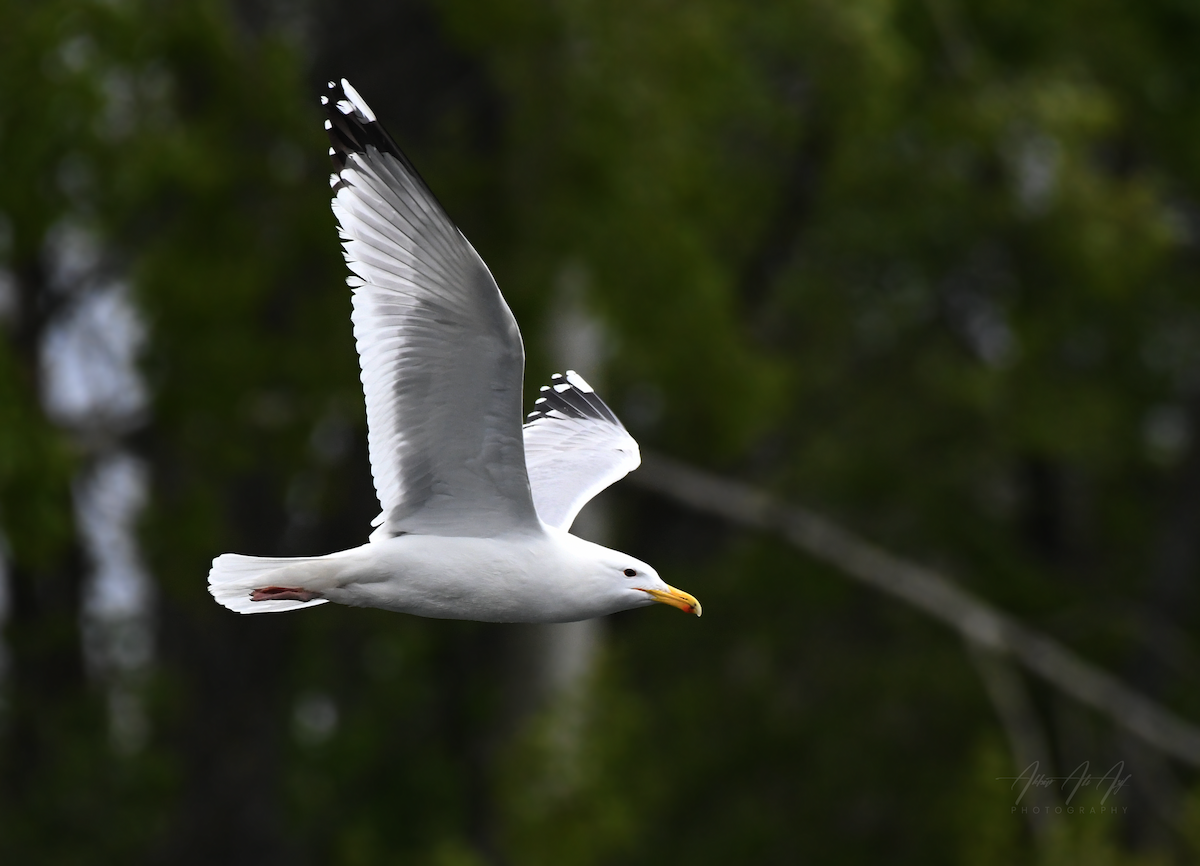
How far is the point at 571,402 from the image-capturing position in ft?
21.4

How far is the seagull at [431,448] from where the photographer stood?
15.4 ft

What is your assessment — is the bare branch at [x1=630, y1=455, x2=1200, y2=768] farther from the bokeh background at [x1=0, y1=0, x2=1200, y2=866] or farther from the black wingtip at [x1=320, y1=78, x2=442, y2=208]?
the black wingtip at [x1=320, y1=78, x2=442, y2=208]

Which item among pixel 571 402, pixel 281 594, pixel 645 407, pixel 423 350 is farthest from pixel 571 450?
→ pixel 645 407

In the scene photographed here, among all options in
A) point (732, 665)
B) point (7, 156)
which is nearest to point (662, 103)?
point (7, 156)

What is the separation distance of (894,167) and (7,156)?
7759mm

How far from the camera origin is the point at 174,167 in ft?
30.6

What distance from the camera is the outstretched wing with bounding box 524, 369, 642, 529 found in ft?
18.9

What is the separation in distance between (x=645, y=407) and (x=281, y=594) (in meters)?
10.4

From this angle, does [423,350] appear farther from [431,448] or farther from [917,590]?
[917,590]

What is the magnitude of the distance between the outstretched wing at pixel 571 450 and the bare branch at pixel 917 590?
16.9 ft

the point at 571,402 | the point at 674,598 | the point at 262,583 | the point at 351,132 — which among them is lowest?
the point at 674,598

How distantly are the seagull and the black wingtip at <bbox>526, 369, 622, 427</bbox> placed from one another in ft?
4.90

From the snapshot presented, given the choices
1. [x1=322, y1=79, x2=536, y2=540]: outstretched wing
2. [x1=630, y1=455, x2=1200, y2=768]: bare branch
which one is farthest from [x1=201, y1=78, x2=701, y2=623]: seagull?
[x1=630, y1=455, x2=1200, y2=768]: bare branch

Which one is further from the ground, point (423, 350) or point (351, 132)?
point (351, 132)
